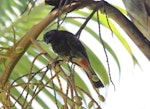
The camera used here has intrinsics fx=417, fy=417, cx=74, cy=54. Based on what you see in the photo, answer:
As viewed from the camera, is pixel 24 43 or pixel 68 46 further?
pixel 68 46

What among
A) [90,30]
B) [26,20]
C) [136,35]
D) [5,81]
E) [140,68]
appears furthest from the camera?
[26,20]

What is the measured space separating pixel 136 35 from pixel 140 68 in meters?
0.21

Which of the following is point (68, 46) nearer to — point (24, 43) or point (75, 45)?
point (75, 45)

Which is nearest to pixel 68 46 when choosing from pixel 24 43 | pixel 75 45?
pixel 75 45

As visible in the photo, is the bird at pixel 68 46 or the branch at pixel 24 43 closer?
the branch at pixel 24 43

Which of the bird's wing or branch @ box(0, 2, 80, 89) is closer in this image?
branch @ box(0, 2, 80, 89)

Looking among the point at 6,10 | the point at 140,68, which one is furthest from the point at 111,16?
the point at 6,10

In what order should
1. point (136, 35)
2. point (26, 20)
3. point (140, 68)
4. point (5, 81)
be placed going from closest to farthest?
1. point (5, 81)
2. point (136, 35)
3. point (140, 68)
4. point (26, 20)

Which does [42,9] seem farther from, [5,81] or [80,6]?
[5,81]

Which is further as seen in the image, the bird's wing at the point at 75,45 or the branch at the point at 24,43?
the bird's wing at the point at 75,45

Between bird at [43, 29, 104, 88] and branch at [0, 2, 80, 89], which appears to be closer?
branch at [0, 2, 80, 89]

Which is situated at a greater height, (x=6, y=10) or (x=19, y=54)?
(x=6, y=10)

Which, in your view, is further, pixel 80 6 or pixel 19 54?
pixel 80 6

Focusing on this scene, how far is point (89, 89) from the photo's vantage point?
122 centimetres
